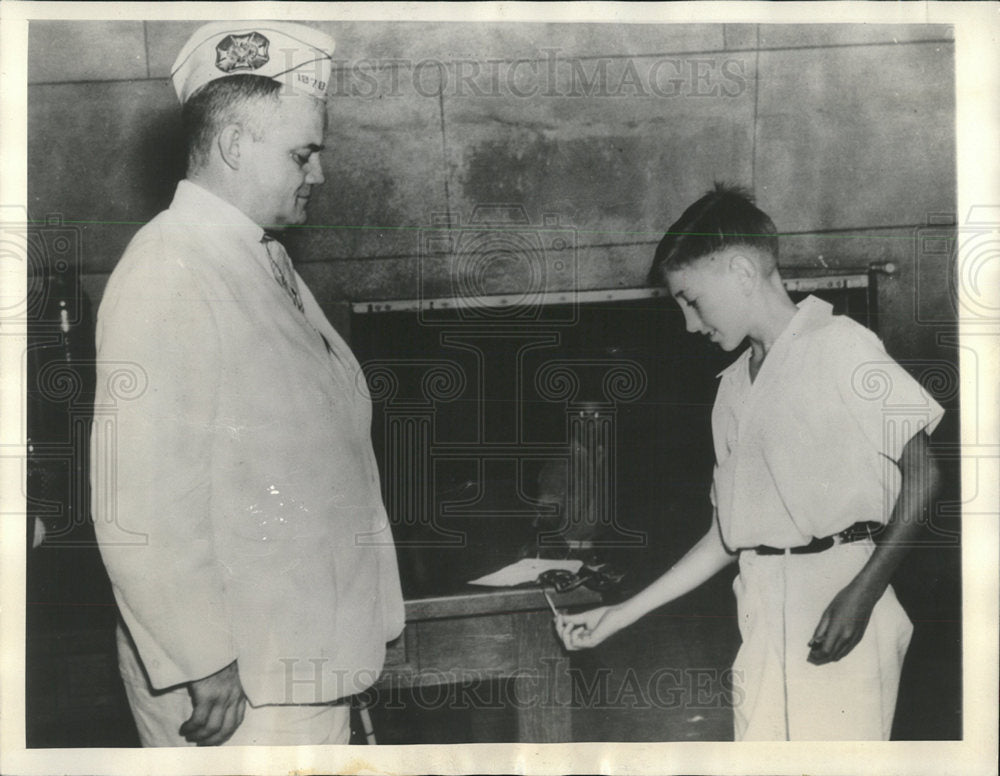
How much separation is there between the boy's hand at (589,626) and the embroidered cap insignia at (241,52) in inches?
55.3

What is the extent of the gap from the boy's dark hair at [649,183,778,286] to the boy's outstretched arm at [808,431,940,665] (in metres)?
0.57

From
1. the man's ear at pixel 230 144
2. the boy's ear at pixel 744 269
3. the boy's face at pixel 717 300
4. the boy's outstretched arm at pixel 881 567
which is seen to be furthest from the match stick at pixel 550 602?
the man's ear at pixel 230 144

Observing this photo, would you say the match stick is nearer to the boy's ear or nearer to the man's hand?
the man's hand

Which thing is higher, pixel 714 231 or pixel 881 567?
pixel 714 231

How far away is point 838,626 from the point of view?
2.19 metres

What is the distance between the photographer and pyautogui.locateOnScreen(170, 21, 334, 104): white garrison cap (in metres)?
2.17

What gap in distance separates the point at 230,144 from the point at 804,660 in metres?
1.69

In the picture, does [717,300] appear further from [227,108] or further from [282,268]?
[227,108]

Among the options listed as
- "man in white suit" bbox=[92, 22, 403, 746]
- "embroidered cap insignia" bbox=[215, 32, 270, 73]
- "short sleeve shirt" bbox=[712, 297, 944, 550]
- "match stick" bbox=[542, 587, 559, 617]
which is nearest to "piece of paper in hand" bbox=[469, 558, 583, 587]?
"match stick" bbox=[542, 587, 559, 617]

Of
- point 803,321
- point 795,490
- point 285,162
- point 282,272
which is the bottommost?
point 795,490

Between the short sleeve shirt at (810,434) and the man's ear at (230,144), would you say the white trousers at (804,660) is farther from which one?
the man's ear at (230,144)

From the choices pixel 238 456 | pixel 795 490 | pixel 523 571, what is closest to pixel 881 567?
pixel 795 490

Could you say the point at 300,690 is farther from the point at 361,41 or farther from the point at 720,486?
the point at 361,41

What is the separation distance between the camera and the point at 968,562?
2.25 m
